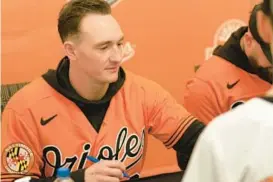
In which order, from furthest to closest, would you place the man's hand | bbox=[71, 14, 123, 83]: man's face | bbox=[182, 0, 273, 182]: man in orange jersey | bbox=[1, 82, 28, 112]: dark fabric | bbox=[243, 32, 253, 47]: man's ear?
1. bbox=[1, 82, 28, 112]: dark fabric
2. bbox=[243, 32, 253, 47]: man's ear
3. bbox=[71, 14, 123, 83]: man's face
4. the man's hand
5. bbox=[182, 0, 273, 182]: man in orange jersey

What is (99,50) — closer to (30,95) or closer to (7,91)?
(30,95)

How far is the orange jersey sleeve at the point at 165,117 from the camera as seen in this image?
1.82 m

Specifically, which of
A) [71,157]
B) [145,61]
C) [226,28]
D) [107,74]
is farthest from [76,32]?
[226,28]

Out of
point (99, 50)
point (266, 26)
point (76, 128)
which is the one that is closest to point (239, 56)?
point (99, 50)

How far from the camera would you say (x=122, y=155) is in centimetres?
179

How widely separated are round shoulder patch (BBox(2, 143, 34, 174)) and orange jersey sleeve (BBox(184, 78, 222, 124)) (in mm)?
625

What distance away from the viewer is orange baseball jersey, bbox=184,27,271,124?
1.97m

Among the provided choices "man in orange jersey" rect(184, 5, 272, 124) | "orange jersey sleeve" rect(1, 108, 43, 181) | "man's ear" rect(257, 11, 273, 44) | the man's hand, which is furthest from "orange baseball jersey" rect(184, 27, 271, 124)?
"man's ear" rect(257, 11, 273, 44)

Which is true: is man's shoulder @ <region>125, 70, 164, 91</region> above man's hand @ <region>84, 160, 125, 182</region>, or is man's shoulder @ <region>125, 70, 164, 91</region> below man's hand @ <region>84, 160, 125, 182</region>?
above

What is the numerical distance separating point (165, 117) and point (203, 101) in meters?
0.20

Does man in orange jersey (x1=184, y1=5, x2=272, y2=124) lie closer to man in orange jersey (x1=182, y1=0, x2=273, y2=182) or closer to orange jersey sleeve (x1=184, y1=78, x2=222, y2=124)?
orange jersey sleeve (x1=184, y1=78, x2=222, y2=124)

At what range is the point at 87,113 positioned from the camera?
5.87 feet

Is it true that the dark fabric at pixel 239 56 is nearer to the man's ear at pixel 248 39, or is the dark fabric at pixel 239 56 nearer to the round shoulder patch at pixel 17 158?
the man's ear at pixel 248 39

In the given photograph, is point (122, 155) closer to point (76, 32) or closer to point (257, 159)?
point (76, 32)
